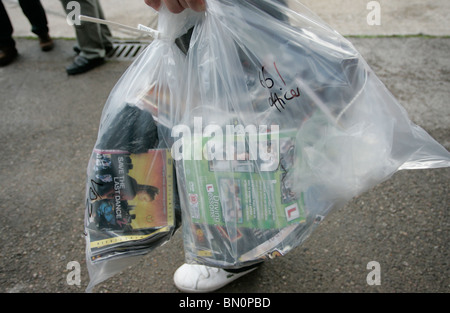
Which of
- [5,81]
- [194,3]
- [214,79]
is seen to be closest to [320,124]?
[214,79]

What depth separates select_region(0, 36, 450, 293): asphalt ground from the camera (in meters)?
1.45

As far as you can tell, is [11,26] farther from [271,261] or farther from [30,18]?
[271,261]

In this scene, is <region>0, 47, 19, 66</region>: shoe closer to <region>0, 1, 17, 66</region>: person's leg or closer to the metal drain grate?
<region>0, 1, 17, 66</region>: person's leg

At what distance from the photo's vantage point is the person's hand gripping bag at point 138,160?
1047 mm

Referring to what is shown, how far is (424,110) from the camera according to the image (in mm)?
2219

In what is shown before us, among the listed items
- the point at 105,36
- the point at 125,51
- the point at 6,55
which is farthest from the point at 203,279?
the point at 6,55

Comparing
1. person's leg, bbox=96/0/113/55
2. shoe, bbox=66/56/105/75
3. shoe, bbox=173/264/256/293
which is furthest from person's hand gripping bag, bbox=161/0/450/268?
person's leg, bbox=96/0/113/55

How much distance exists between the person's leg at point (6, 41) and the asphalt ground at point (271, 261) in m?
0.62

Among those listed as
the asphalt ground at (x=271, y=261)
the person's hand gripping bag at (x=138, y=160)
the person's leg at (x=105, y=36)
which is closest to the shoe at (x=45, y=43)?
the person's leg at (x=105, y=36)

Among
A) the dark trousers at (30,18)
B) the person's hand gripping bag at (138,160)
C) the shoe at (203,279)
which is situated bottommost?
the shoe at (203,279)

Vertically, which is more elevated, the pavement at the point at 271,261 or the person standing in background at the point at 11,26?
the person standing in background at the point at 11,26

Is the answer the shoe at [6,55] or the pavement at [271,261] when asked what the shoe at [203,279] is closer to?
the pavement at [271,261]

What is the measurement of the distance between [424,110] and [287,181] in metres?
1.63
